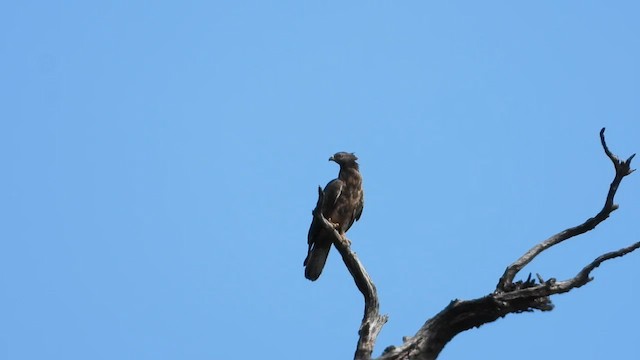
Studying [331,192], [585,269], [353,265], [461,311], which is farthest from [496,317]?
[331,192]

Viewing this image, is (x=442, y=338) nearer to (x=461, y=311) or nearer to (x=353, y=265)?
(x=461, y=311)

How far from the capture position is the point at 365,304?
901 centimetres

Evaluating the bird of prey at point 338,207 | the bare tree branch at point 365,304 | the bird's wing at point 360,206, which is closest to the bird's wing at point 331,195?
the bird of prey at point 338,207

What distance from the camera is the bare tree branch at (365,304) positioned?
28.1 ft

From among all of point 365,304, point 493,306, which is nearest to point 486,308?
point 493,306

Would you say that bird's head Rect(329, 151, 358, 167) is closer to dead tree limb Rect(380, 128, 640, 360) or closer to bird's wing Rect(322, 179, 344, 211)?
bird's wing Rect(322, 179, 344, 211)

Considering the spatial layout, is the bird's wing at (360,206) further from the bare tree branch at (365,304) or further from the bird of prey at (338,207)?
the bare tree branch at (365,304)

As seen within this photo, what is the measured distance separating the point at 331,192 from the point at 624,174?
4.17 m

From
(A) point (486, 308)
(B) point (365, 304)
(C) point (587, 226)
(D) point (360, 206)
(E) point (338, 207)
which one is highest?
(D) point (360, 206)

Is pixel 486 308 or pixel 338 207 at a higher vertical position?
pixel 338 207

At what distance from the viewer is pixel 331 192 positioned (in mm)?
12062

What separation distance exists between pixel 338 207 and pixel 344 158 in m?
0.67

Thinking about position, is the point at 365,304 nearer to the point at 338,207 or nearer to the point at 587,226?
the point at 587,226

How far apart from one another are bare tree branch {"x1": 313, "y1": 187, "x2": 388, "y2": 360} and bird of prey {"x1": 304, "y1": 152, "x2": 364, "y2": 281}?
1.79 m
